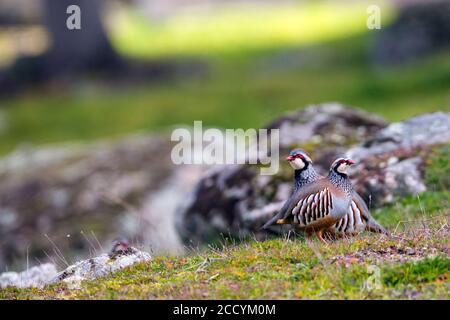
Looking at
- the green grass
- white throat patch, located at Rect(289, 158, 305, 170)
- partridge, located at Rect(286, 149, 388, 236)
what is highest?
white throat patch, located at Rect(289, 158, 305, 170)

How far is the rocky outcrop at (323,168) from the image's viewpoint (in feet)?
43.8

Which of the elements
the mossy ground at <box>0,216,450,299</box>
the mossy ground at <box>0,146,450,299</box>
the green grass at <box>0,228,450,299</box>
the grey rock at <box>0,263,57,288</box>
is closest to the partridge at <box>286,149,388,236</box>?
the mossy ground at <box>0,146,450,299</box>

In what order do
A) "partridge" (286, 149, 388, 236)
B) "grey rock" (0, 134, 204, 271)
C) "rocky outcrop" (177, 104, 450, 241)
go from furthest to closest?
"grey rock" (0, 134, 204, 271)
"rocky outcrop" (177, 104, 450, 241)
"partridge" (286, 149, 388, 236)

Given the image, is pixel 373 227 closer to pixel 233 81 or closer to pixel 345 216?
pixel 345 216

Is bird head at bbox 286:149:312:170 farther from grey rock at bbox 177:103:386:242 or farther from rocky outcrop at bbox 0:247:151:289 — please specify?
grey rock at bbox 177:103:386:242

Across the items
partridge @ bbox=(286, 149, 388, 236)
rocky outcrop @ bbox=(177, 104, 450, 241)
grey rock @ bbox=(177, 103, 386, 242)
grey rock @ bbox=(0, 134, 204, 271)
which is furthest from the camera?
grey rock @ bbox=(0, 134, 204, 271)

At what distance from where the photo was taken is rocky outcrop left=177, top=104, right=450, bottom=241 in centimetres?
1334

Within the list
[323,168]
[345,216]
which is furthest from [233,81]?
[345,216]

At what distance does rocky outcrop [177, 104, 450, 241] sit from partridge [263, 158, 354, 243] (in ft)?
9.41

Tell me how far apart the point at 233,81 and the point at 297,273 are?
23.3 metres

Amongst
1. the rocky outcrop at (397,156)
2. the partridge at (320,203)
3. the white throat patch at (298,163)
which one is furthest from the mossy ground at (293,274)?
the rocky outcrop at (397,156)

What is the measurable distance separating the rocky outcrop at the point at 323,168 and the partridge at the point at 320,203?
287 cm
